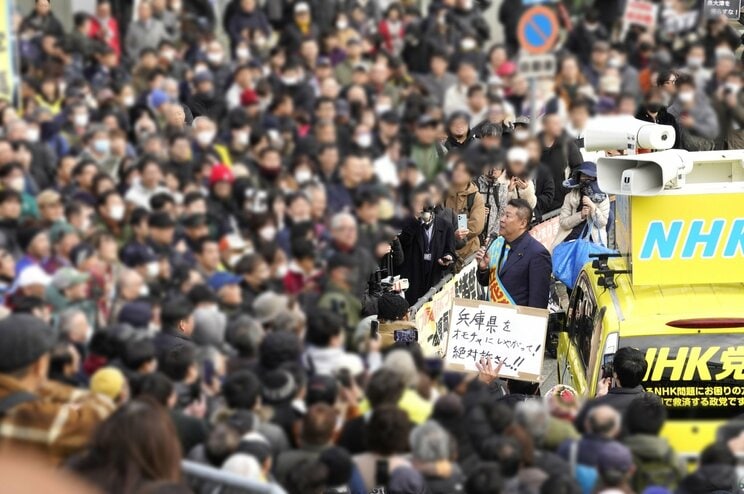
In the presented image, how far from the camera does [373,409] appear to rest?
3.95 m

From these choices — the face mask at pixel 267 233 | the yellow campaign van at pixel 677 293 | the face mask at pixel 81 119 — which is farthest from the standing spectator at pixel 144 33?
the yellow campaign van at pixel 677 293

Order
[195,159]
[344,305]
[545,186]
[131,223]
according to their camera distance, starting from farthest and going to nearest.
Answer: [545,186], [195,159], [131,223], [344,305]

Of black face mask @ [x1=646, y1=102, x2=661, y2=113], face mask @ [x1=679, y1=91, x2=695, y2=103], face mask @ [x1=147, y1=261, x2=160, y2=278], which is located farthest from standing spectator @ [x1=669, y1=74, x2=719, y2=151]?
face mask @ [x1=147, y1=261, x2=160, y2=278]

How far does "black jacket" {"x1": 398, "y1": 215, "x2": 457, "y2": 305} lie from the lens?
313 inches

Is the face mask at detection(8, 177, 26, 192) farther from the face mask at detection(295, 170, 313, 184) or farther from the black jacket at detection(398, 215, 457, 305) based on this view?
the black jacket at detection(398, 215, 457, 305)

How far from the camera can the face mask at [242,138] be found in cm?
631

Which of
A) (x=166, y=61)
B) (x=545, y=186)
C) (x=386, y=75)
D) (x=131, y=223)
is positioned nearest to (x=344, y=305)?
(x=131, y=223)

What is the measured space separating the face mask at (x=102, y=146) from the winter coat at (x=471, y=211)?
2314 millimetres

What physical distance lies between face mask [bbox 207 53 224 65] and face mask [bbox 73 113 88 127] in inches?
29.3

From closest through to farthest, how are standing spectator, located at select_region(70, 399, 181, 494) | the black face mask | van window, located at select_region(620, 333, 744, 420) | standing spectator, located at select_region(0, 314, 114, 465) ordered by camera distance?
standing spectator, located at select_region(70, 399, 181, 494) → standing spectator, located at select_region(0, 314, 114, 465) → van window, located at select_region(620, 333, 744, 420) → the black face mask

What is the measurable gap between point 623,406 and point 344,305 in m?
1.49

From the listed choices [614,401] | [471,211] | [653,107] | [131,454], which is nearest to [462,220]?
[471,211]

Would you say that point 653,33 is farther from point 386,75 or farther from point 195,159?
point 195,159

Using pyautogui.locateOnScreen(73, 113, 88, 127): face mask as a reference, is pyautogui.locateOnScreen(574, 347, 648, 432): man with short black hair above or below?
below
